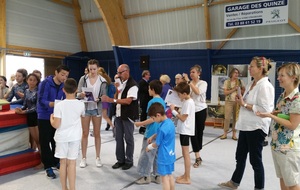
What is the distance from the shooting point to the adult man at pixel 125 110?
12.4 ft

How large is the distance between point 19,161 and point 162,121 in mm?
2459

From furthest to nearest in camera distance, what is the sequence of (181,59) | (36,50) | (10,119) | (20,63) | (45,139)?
(36,50) < (20,63) < (181,59) < (10,119) < (45,139)

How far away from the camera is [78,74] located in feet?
45.2

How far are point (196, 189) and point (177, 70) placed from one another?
24.1ft

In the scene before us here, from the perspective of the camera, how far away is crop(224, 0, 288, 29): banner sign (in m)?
7.95

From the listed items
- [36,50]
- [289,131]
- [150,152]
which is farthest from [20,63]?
[289,131]

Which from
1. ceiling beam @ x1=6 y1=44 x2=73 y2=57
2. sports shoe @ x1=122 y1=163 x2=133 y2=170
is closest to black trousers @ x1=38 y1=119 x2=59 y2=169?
sports shoe @ x1=122 y1=163 x2=133 y2=170

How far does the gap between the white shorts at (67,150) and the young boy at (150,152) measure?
731mm

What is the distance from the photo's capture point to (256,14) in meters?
8.34

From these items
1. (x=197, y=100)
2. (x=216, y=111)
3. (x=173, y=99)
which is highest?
(x=173, y=99)

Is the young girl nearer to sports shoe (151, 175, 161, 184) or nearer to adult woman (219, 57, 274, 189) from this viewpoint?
sports shoe (151, 175, 161, 184)

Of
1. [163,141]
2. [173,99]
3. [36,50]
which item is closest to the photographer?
[163,141]

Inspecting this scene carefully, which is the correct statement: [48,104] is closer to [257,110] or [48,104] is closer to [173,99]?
[173,99]

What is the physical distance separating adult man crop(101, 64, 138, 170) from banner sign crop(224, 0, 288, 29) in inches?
240
